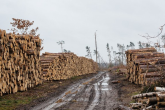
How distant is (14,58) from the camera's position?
1112 cm

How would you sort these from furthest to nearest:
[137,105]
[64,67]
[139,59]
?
[64,67]
[139,59]
[137,105]

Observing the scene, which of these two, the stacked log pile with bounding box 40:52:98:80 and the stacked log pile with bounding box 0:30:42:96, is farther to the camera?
the stacked log pile with bounding box 40:52:98:80

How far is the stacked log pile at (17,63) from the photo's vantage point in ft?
32.9

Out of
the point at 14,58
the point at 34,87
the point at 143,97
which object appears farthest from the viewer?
the point at 34,87

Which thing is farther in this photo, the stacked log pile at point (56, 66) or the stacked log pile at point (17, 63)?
the stacked log pile at point (56, 66)

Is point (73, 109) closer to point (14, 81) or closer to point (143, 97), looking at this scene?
point (143, 97)

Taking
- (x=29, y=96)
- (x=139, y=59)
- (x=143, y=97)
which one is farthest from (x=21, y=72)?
(x=139, y=59)

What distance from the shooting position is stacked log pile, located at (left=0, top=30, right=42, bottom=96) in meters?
10.0

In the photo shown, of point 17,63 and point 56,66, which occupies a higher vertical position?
point 17,63

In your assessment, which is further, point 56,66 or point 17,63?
point 56,66

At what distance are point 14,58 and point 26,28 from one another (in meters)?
20.3

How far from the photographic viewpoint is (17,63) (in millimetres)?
11406

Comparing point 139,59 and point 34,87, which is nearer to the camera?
point 34,87

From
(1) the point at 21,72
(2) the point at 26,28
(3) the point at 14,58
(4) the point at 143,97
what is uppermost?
(2) the point at 26,28
